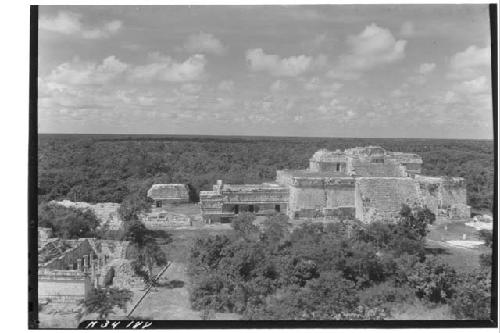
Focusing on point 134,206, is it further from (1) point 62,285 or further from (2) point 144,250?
(1) point 62,285

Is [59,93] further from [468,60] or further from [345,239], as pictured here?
[468,60]

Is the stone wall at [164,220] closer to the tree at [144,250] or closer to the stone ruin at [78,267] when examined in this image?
the tree at [144,250]

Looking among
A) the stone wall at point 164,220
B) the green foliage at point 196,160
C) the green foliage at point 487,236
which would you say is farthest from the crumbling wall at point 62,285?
the green foliage at point 487,236

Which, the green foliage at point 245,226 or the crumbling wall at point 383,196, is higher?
the crumbling wall at point 383,196

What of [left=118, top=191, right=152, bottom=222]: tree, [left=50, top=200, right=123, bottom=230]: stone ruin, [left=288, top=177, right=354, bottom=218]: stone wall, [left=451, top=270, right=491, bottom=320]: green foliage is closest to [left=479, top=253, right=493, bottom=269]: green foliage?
[left=451, top=270, right=491, bottom=320]: green foliage

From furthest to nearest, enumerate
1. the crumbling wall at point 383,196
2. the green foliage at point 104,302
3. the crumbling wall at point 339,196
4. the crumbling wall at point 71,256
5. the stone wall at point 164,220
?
1. the crumbling wall at point 339,196
2. the crumbling wall at point 383,196
3. the stone wall at point 164,220
4. the crumbling wall at point 71,256
5. the green foliage at point 104,302

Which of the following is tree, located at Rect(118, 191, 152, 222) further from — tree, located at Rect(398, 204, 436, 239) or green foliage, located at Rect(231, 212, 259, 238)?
tree, located at Rect(398, 204, 436, 239)

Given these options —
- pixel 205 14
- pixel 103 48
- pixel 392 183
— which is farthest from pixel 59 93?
pixel 392 183
